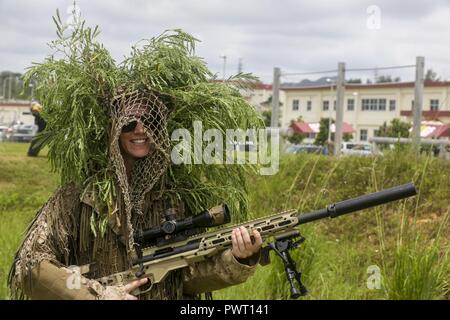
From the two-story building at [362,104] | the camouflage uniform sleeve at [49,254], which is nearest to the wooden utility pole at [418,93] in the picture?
the camouflage uniform sleeve at [49,254]

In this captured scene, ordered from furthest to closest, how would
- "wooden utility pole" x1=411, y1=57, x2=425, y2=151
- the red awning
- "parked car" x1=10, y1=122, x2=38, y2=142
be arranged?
the red awning, "parked car" x1=10, y1=122, x2=38, y2=142, "wooden utility pole" x1=411, y1=57, x2=425, y2=151

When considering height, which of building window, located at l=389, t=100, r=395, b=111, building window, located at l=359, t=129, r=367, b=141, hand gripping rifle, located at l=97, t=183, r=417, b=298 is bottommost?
building window, located at l=359, t=129, r=367, b=141

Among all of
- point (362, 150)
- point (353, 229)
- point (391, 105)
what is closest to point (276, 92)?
point (362, 150)

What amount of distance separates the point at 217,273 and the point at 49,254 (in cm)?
69

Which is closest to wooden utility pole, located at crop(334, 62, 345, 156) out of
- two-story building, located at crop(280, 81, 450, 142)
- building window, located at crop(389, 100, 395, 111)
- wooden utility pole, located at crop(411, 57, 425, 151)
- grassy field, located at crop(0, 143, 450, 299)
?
grassy field, located at crop(0, 143, 450, 299)

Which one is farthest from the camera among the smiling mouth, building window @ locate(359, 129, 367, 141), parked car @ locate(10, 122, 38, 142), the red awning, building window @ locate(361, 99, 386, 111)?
building window @ locate(359, 129, 367, 141)

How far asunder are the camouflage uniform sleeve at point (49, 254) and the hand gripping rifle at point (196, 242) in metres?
0.21

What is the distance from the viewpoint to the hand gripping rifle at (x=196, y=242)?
255 centimetres

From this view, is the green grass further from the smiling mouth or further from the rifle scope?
the smiling mouth

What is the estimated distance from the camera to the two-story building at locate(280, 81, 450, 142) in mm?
17891

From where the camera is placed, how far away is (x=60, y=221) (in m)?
2.60

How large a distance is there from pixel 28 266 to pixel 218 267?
76 cm

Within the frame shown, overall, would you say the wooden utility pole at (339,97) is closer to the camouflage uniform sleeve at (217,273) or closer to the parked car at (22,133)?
the camouflage uniform sleeve at (217,273)

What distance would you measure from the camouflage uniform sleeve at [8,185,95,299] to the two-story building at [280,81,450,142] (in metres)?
13.6
